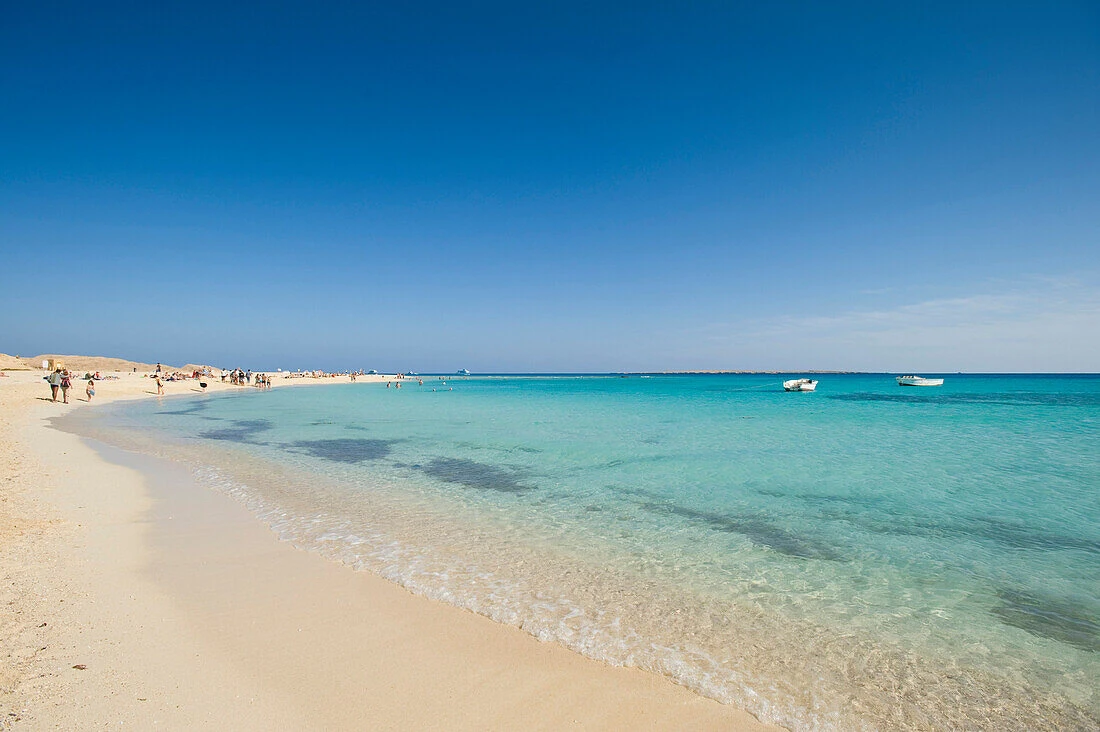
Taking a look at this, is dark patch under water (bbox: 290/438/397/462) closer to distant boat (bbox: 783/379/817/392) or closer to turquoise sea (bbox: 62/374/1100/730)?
turquoise sea (bbox: 62/374/1100/730)

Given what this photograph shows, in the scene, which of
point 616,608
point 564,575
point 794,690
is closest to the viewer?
point 794,690

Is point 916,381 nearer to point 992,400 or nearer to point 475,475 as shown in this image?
point 992,400

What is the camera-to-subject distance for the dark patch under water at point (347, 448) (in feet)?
48.4

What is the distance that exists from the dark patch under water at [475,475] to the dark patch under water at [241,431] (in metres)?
8.97

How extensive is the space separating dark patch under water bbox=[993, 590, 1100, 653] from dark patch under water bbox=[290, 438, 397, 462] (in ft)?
44.8

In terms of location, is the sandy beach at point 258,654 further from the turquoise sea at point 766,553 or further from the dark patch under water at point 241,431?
the dark patch under water at point 241,431

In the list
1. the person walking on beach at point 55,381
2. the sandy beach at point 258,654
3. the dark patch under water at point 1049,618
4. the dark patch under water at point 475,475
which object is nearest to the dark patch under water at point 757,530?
the dark patch under water at point 1049,618

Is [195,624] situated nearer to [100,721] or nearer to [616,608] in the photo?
[100,721]

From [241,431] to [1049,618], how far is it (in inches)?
941

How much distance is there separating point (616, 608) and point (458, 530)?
340 centimetres

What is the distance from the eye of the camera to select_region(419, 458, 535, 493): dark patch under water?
36.2 ft

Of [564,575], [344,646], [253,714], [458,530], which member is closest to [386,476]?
[458,530]

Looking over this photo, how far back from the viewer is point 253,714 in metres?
3.34

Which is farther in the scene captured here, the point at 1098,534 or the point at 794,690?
the point at 1098,534
